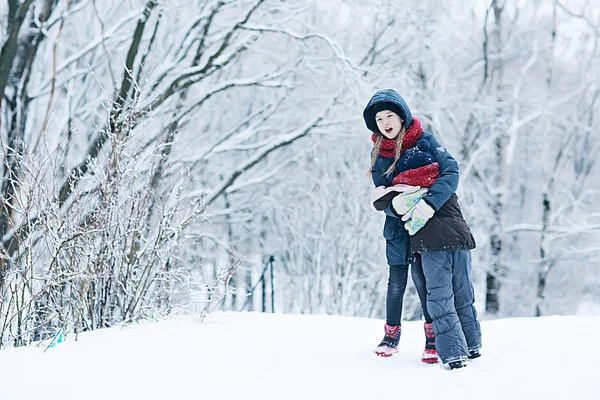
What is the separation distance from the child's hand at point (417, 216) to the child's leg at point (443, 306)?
144 mm

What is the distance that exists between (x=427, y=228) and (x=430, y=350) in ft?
2.19

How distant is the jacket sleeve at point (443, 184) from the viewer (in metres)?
2.88

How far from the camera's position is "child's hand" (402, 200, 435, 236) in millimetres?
2871

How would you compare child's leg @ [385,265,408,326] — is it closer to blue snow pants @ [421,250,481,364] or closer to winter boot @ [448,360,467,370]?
blue snow pants @ [421,250,481,364]

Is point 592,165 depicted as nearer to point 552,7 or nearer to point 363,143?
point 552,7

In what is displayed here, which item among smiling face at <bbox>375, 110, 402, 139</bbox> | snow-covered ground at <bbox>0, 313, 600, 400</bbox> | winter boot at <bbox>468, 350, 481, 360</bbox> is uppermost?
smiling face at <bbox>375, 110, 402, 139</bbox>

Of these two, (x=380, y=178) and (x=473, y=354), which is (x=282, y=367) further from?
(x=380, y=178)

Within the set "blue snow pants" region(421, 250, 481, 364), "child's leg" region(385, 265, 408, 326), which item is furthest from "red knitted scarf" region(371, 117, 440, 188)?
"child's leg" region(385, 265, 408, 326)

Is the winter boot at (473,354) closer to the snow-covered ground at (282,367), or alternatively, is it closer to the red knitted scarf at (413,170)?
the snow-covered ground at (282,367)

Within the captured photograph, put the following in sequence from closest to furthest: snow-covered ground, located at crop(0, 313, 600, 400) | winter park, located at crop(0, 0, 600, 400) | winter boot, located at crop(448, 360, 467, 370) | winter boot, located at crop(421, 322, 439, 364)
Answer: snow-covered ground, located at crop(0, 313, 600, 400), winter boot, located at crop(448, 360, 467, 370), winter park, located at crop(0, 0, 600, 400), winter boot, located at crop(421, 322, 439, 364)

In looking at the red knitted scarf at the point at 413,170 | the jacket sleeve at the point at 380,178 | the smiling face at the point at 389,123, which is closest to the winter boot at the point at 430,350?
the jacket sleeve at the point at 380,178

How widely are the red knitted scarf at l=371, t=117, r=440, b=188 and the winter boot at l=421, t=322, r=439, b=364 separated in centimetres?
78

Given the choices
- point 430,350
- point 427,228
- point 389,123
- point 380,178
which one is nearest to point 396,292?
point 430,350

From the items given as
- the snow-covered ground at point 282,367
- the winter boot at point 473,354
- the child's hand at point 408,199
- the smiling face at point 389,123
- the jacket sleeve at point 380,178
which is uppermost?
the smiling face at point 389,123
